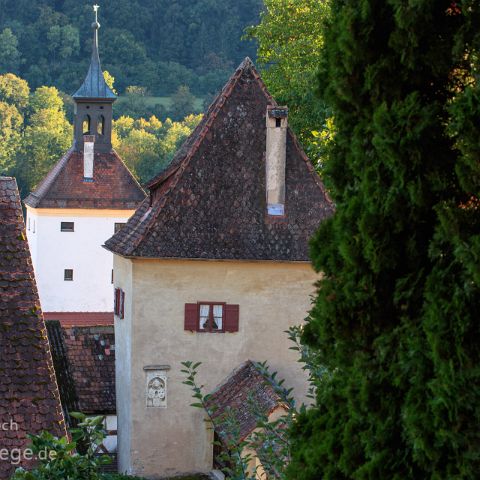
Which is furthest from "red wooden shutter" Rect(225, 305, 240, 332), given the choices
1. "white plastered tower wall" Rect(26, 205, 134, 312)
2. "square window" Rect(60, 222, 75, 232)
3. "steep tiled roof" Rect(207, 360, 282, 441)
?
"square window" Rect(60, 222, 75, 232)

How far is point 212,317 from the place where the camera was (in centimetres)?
2612

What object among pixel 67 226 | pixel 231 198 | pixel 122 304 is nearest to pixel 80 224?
pixel 67 226

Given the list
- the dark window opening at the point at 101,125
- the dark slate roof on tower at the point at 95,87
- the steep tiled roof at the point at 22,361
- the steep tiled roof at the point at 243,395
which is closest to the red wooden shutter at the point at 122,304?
the steep tiled roof at the point at 243,395

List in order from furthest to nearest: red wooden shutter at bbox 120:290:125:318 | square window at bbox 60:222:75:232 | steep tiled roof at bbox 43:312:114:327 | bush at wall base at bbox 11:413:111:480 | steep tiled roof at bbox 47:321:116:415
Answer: square window at bbox 60:222:75:232 → steep tiled roof at bbox 43:312:114:327 → steep tiled roof at bbox 47:321:116:415 → red wooden shutter at bbox 120:290:125:318 → bush at wall base at bbox 11:413:111:480

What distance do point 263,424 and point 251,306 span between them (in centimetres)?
1690

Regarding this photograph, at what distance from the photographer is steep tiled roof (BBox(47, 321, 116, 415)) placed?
93.0ft

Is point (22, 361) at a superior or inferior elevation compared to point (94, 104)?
inferior

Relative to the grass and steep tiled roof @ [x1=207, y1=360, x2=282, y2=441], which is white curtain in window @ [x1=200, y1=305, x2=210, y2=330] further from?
the grass

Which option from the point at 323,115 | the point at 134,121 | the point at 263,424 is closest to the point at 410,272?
the point at 263,424

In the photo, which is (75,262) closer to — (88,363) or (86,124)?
(86,124)

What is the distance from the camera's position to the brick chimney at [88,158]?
5959cm

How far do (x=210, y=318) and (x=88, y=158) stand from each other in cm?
3490

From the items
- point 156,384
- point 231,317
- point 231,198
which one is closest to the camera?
point 156,384

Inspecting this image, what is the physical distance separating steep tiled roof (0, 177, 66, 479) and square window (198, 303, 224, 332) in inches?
573
